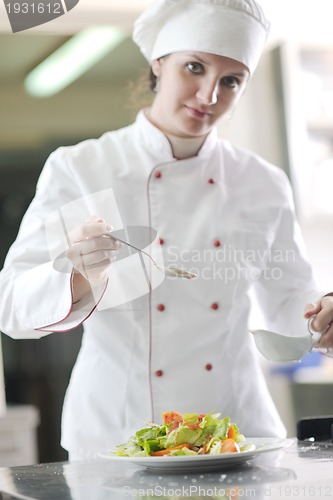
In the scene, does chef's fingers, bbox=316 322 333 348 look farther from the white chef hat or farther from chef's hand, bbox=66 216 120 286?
the white chef hat

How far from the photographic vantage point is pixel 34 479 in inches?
48.7

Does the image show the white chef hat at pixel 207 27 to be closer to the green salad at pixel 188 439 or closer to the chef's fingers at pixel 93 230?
the chef's fingers at pixel 93 230

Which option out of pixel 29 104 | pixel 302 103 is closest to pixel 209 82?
pixel 302 103

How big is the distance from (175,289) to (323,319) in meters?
0.36

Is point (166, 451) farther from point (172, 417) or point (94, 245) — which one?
point (94, 245)

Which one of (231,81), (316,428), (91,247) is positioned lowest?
(316,428)

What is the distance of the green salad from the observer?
3.98 ft

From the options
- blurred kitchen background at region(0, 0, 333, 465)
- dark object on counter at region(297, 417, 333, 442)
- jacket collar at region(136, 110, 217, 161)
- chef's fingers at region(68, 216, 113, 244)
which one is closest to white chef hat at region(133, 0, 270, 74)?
jacket collar at region(136, 110, 217, 161)

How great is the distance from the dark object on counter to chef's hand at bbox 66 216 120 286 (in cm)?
47

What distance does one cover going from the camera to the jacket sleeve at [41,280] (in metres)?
1.57

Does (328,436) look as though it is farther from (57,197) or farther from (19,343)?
(19,343)

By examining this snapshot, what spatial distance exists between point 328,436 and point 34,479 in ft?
1.92

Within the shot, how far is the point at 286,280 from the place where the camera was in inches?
76.1

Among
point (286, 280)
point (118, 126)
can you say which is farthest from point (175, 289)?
point (118, 126)
